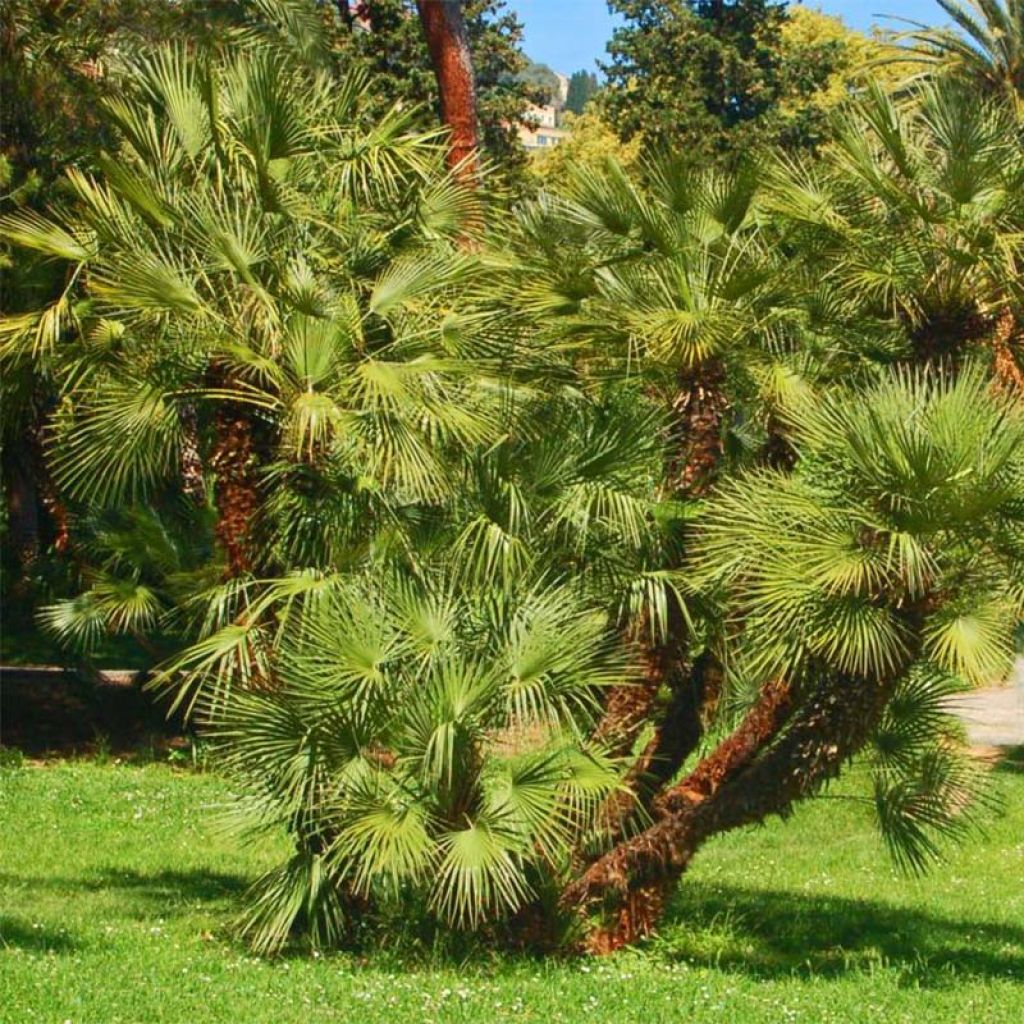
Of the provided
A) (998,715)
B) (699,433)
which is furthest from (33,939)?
(998,715)

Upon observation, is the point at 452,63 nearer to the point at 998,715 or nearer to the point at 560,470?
the point at 560,470

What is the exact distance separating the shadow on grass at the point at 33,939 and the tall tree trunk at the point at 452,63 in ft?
26.9

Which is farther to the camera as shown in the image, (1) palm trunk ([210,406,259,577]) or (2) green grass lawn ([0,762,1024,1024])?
(1) palm trunk ([210,406,259,577])

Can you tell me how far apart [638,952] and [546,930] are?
533 millimetres

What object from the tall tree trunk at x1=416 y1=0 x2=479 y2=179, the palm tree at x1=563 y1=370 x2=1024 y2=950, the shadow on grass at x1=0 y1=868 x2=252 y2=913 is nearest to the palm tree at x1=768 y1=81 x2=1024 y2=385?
the palm tree at x1=563 y1=370 x2=1024 y2=950

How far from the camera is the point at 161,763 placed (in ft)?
55.3

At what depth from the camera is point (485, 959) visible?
8.03 m

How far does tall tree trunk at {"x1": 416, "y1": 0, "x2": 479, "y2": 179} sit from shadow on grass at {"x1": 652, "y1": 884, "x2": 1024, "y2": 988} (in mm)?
6850

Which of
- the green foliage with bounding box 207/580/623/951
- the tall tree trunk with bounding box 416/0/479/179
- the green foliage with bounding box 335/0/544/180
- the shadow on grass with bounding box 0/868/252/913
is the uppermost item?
the green foliage with bounding box 335/0/544/180

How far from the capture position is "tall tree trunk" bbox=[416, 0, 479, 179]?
49.0 ft

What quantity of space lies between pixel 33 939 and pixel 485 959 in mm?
2068

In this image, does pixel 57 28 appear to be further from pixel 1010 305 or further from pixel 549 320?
pixel 1010 305

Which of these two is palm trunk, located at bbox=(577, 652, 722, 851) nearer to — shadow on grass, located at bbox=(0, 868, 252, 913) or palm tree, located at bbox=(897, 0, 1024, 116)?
shadow on grass, located at bbox=(0, 868, 252, 913)

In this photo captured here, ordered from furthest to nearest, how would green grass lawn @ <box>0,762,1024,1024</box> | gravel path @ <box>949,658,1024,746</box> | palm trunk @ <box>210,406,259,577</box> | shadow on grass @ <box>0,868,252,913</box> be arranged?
gravel path @ <box>949,658,1024,746</box> → shadow on grass @ <box>0,868,252,913</box> → palm trunk @ <box>210,406,259,577</box> → green grass lawn @ <box>0,762,1024,1024</box>
